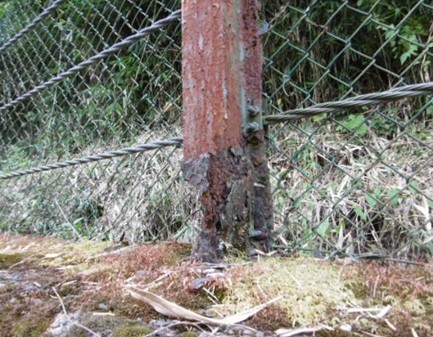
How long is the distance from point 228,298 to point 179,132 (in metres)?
1.63

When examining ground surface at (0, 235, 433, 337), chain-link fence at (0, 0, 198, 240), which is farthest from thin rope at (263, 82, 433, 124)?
chain-link fence at (0, 0, 198, 240)

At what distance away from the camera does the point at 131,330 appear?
577 mm

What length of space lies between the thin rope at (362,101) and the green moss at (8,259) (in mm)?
743

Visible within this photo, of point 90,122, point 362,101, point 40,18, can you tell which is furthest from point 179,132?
point 362,101

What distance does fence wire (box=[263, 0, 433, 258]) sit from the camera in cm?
149

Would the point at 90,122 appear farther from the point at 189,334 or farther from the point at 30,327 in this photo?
the point at 189,334

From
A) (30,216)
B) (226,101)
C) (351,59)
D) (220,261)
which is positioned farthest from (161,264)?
(351,59)

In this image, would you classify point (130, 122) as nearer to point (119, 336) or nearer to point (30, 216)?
point (30, 216)

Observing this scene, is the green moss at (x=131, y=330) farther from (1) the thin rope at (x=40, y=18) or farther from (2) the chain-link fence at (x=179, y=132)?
(1) the thin rope at (x=40, y=18)

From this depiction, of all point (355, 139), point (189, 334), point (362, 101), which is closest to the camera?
point (189, 334)

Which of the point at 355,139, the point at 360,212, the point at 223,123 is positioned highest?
the point at 223,123

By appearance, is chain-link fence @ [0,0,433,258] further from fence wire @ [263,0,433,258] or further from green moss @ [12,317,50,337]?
green moss @ [12,317,50,337]

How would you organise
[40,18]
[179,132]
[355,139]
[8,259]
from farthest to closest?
1. [179,132]
2. [355,139]
3. [40,18]
4. [8,259]

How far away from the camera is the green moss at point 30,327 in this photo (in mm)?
632
